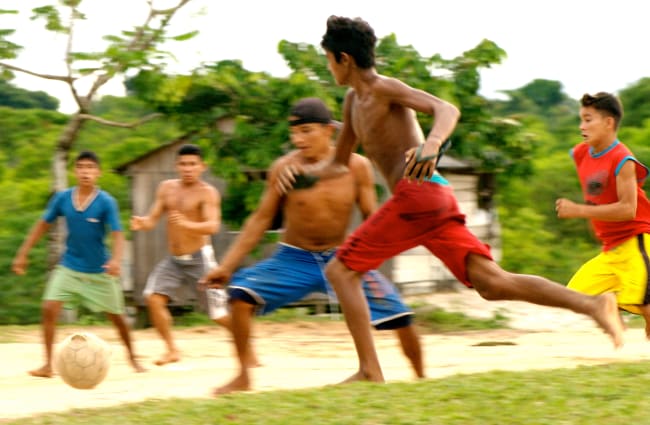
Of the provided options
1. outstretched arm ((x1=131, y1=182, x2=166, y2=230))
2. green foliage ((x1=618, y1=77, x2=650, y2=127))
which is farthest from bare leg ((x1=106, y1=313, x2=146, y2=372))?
green foliage ((x1=618, y1=77, x2=650, y2=127))

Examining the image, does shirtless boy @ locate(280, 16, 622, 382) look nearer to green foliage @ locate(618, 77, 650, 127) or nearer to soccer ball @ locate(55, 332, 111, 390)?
soccer ball @ locate(55, 332, 111, 390)

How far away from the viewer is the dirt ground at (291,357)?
6.72 m

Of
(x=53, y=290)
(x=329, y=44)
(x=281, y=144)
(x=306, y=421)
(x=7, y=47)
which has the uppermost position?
(x=7, y=47)

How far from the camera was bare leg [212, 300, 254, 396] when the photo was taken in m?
6.28

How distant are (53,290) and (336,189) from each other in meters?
2.55

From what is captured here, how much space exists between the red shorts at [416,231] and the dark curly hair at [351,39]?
675mm

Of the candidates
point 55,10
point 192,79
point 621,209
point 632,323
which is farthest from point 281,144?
point 621,209

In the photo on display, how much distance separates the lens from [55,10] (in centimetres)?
1348

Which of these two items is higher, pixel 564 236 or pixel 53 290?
pixel 564 236

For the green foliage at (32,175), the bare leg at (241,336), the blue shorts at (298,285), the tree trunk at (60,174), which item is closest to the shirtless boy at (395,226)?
the blue shorts at (298,285)

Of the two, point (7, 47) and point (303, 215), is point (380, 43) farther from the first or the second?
point (303, 215)

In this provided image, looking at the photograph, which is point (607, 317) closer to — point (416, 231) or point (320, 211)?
point (416, 231)

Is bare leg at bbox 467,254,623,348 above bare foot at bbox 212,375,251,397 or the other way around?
above

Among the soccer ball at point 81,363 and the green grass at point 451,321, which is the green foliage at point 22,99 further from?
the soccer ball at point 81,363
